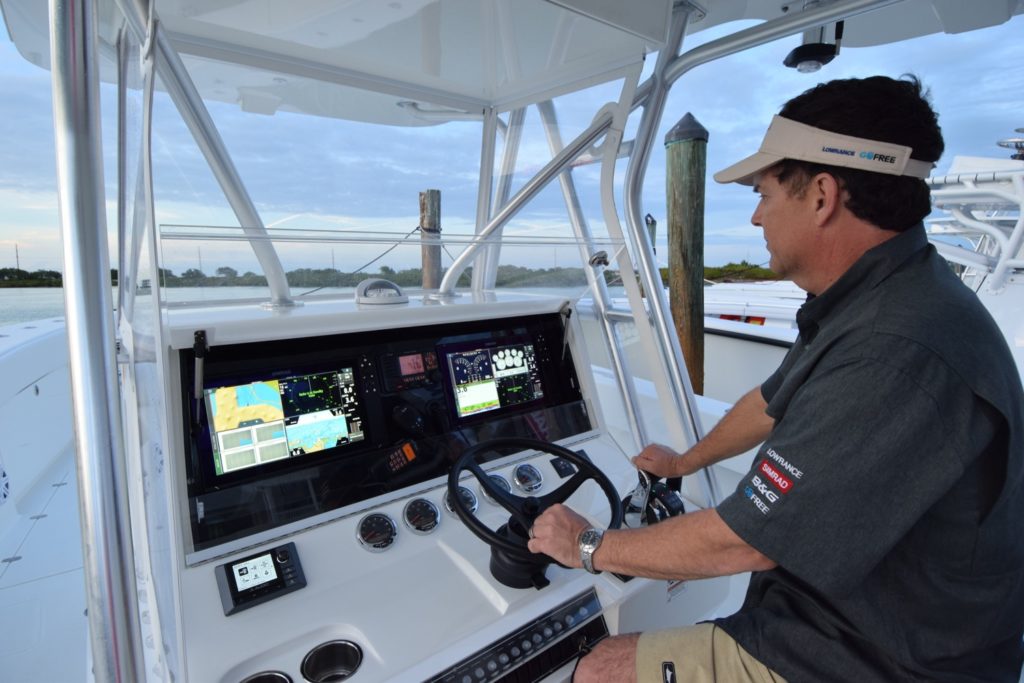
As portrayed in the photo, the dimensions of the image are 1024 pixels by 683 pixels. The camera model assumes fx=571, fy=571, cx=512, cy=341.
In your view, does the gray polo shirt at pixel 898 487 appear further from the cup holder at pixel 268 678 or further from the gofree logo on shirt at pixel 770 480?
the cup holder at pixel 268 678

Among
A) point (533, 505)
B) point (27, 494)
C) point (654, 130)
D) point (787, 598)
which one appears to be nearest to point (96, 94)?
point (533, 505)

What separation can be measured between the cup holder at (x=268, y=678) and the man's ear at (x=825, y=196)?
1.33 meters

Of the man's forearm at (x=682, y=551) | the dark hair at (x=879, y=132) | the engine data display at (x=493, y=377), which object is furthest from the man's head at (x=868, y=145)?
the engine data display at (x=493, y=377)

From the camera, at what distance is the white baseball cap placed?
1.01 metres

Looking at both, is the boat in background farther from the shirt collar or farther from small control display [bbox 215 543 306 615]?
the shirt collar

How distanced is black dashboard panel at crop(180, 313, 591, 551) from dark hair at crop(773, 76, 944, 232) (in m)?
1.09

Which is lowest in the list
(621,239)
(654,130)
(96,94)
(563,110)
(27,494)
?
(27,494)

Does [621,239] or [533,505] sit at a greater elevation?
[621,239]

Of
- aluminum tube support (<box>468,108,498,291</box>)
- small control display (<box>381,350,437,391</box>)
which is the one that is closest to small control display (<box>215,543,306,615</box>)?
small control display (<box>381,350,437,391</box>)

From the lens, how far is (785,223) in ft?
3.72

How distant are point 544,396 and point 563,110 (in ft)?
4.12

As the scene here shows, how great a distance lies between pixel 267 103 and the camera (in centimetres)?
229

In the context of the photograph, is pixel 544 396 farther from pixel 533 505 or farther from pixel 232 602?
pixel 232 602

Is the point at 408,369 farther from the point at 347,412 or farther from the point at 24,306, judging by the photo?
the point at 24,306
